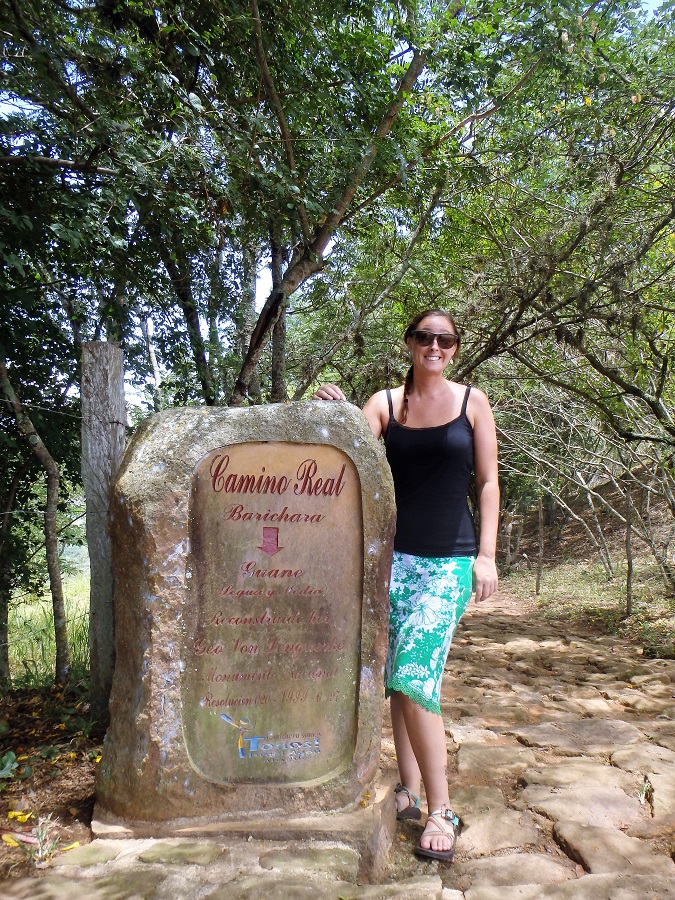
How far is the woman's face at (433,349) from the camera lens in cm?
240

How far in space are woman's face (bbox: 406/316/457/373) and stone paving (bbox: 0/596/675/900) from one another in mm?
1798

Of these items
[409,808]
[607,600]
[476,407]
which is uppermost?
[476,407]

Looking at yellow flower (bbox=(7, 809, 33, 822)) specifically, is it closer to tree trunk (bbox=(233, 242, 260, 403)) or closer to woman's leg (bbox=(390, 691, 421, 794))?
woman's leg (bbox=(390, 691, 421, 794))

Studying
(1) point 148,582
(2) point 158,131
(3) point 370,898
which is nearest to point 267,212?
(2) point 158,131

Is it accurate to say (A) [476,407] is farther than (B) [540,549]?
No

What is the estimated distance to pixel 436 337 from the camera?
239cm

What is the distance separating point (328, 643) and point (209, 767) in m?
0.63

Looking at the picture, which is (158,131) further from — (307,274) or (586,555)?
→ (586,555)

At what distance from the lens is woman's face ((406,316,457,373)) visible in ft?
7.88

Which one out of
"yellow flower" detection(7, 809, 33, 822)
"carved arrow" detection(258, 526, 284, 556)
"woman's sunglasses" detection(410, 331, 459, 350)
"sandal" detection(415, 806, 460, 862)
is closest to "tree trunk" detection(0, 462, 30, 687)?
"yellow flower" detection(7, 809, 33, 822)

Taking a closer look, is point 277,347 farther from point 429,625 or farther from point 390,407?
point 429,625

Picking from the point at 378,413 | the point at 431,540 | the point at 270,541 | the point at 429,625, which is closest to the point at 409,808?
the point at 429,625

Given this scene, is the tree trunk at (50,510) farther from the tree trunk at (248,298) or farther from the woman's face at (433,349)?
the tree trunk at (248,298)

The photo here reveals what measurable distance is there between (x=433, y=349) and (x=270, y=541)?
3.29 feet
